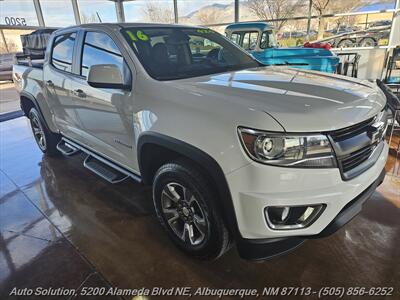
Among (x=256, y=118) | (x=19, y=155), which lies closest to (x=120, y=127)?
(x=256, y=118)

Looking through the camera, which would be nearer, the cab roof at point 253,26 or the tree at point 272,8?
the cab roof at point 253,26

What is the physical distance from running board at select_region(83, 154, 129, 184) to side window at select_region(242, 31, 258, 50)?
5249 mm

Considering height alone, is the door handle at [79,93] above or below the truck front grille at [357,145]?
above

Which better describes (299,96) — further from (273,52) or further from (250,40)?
(250,40)

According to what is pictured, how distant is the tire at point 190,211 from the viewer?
176 centimetres

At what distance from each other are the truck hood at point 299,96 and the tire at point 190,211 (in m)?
0.49

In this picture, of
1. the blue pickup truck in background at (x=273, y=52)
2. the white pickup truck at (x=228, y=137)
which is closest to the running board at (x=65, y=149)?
the white pickup truck at (x=228, y=137)

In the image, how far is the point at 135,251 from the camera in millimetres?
2250

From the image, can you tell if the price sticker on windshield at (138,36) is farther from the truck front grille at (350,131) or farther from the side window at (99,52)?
the truck front grille at (350,131)

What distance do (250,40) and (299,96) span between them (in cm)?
600

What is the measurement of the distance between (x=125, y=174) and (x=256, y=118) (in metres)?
1.59

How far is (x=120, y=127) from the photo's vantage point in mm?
2387

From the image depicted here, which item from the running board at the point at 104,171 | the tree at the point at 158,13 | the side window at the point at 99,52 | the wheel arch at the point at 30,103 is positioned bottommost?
the running board at the point at 104,171

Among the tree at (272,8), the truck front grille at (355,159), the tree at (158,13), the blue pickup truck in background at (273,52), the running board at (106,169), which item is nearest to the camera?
the truck front grille at (355,159)
